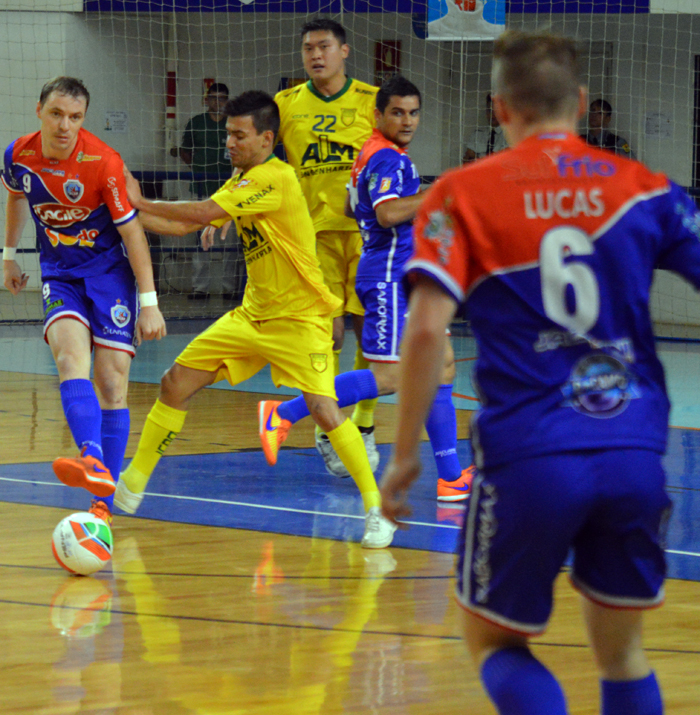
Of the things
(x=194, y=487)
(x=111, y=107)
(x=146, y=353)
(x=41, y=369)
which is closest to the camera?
(x=194, y=487)

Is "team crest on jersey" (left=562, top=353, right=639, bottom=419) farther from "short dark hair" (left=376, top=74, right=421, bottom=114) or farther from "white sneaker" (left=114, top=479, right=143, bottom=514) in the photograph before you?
"short dark hair" (left=376, top=74, right=421, bottom=114)

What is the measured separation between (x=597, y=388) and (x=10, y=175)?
2.91 metres

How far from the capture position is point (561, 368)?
5.60ft

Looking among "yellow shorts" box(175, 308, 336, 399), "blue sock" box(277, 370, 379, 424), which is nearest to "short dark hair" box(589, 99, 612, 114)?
"blue sock" box(277, 370, 379, 424)

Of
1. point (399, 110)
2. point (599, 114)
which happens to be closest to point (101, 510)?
point (399, 110)

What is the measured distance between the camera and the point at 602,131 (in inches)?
441

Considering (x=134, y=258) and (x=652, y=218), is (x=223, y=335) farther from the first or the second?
(x=652, y=218)

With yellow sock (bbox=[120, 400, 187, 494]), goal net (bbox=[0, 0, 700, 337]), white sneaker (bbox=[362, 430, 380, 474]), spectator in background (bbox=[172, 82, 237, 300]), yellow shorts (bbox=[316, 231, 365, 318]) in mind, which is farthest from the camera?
spectator in background (bbox=[172, 82, 237, 300])

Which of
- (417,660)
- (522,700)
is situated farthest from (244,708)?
(522,700)

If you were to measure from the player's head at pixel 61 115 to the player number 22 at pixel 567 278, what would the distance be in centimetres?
254

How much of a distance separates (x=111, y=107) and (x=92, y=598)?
10.6 m

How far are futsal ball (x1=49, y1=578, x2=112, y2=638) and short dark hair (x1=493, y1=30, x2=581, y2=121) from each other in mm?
1784

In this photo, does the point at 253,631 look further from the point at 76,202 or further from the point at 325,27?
the point at 325,27

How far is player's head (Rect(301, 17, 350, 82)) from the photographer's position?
518 cm
